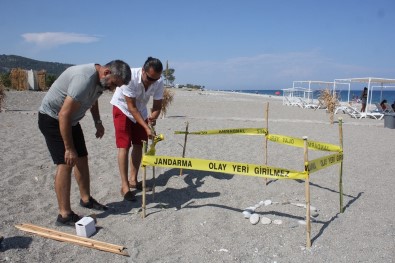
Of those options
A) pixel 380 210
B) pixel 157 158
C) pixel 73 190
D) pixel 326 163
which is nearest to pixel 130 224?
pixel 157 158

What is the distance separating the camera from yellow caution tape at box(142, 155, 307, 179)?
134 inches

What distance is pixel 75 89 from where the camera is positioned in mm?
3207

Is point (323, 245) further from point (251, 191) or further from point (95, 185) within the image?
point (95, 185)

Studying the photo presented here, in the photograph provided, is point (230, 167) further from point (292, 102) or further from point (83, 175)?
point (292, 102)

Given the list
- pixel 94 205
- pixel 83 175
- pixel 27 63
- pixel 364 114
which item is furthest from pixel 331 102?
pixel 27 63

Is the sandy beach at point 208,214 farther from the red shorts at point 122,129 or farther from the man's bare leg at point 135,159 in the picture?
the red shorts at point 122,129

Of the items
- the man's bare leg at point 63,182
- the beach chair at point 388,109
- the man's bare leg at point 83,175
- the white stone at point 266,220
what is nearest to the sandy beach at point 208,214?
the white stone at point 266,220

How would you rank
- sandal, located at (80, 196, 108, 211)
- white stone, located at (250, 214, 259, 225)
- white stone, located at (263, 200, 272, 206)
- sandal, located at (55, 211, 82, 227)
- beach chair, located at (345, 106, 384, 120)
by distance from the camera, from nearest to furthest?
1. sandal, located at (55, 211, 82, 227)
2. white stone, located at (250, 214, 259, 225)
3. sandal, located at (80, 196, 108, 211)
4. white stone, located at (263, 200, 272, 206)
5. beach chair, located at (345, 106, 384, 120)

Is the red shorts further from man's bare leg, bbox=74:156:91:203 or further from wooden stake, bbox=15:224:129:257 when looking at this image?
wooden stake, bbox=15:224:129:257

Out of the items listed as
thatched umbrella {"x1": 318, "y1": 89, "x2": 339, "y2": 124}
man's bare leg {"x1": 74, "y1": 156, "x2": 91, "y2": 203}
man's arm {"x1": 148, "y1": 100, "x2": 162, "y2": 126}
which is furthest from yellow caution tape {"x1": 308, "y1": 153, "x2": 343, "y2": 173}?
thatched umbrella {"x1": 318, "y1": 89, "x2": 339, "y2": 124}

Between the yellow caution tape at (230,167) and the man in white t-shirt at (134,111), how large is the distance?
2.08ft

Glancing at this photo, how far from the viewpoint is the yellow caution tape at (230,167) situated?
3.39 metres

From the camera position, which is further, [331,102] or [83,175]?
[331,102]

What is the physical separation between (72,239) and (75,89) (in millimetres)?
1455
